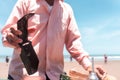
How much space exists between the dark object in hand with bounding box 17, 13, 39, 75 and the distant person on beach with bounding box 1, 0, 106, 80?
0.13 m

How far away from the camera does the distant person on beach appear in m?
2.95

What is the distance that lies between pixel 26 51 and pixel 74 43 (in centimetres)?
72

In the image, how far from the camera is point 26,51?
2.67 metres

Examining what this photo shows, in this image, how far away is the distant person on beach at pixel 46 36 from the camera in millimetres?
2953

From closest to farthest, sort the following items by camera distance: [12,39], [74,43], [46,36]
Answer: [12,39], [46,36], [74,43]

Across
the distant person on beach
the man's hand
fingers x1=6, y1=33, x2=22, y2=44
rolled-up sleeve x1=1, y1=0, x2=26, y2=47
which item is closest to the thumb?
the distant person on beach

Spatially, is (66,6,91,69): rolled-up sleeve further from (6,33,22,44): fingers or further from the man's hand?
(6,33,22,44): fingers

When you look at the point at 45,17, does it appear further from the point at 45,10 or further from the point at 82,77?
the point at 82,77

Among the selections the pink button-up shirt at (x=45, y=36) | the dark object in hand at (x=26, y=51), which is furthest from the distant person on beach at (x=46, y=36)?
the dark object in hand at (x=26, y=51)

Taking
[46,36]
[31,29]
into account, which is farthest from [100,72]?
[31,29]

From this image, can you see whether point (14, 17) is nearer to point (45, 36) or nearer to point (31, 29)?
point (31, 29)

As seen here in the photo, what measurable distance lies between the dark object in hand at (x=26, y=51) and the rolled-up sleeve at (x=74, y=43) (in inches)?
23.6

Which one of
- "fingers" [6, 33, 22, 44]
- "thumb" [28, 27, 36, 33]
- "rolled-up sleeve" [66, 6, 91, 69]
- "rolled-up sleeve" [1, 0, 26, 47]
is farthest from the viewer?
"rolled-up sleeve" [66, 6, 91, 69]

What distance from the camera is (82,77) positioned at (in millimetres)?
3078
